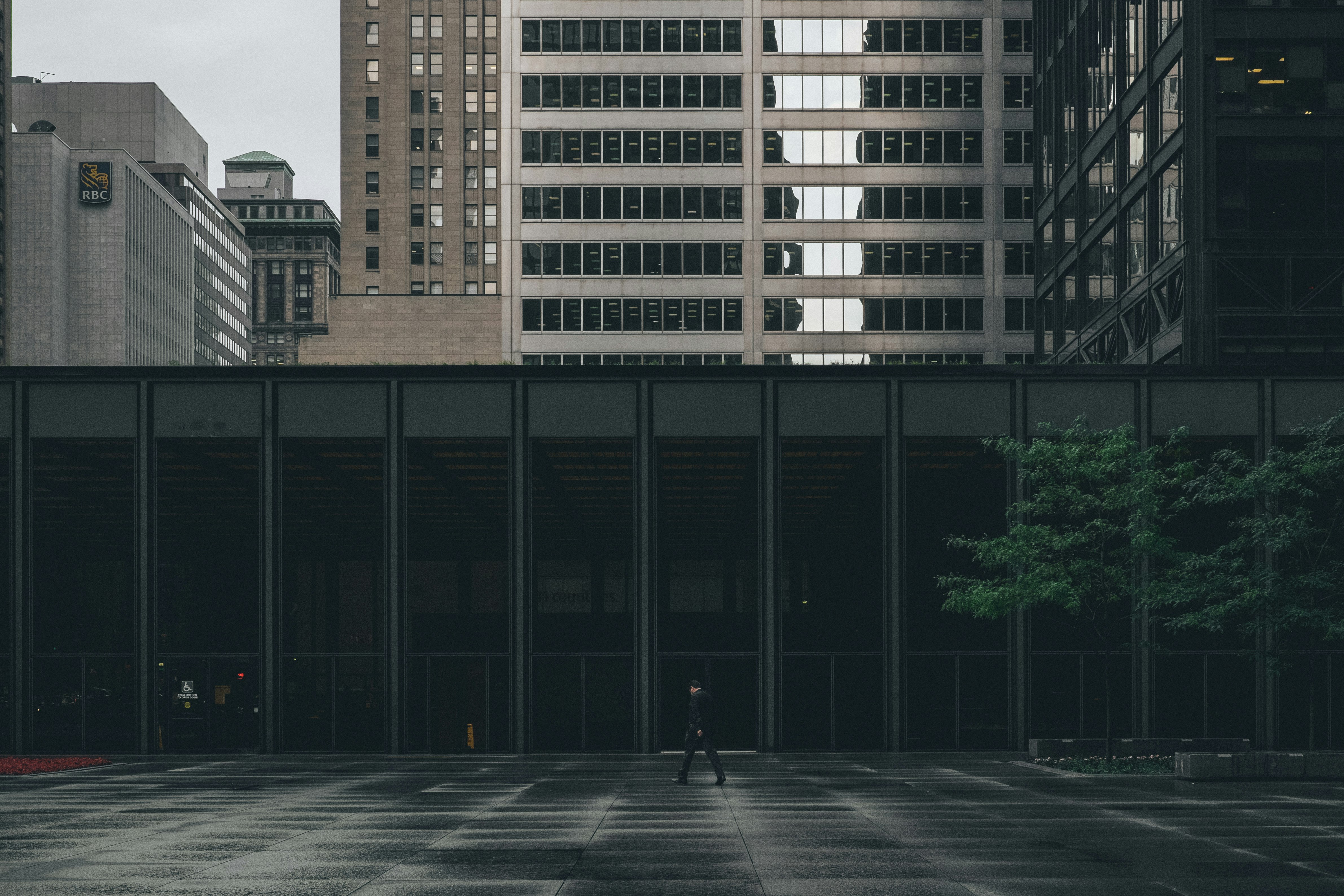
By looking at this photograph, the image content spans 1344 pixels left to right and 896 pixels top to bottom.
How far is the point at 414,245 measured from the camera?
111250 millimetres

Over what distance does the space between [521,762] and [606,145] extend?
55627 mm

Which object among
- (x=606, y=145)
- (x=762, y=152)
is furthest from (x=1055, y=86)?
(x=606, y=145)

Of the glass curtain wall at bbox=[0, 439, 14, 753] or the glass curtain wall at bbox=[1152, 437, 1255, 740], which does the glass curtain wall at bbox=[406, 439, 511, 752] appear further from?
the glass curtain wall at bbox=[1152, 437, 1255, 740]

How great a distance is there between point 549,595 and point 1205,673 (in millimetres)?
15043

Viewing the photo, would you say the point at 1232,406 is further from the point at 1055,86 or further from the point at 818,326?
the point at 818,326

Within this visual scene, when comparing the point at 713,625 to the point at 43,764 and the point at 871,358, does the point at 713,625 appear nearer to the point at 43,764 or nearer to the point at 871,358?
the point at 43,764

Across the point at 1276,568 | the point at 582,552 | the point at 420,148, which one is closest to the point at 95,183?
the point at 420,148

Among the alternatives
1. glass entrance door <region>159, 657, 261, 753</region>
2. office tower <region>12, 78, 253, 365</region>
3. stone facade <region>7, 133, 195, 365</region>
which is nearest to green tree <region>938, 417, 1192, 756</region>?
glass entrance door <region>159, 657, 261, 753</region>

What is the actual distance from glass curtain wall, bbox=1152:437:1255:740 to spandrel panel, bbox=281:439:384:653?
1791cm

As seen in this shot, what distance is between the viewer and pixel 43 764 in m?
26.2

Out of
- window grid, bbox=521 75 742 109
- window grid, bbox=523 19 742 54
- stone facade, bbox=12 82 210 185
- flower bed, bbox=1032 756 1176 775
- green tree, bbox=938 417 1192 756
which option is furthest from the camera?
stone facade, bbox=12 82 210 185

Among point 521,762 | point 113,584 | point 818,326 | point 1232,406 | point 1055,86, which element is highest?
point 1055,86

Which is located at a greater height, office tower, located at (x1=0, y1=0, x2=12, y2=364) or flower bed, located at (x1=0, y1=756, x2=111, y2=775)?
office tower, located at (x1=0, y1=0, x2=12, y2=364)

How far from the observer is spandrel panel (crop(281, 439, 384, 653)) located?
98.0 ft
